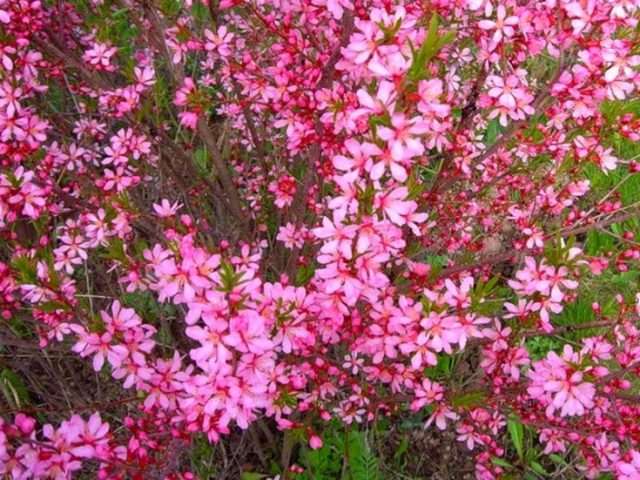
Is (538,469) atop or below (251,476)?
atop

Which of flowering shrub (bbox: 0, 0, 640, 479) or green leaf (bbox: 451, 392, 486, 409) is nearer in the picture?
flowering shrub (bbox: 0, 0, 640, 479)

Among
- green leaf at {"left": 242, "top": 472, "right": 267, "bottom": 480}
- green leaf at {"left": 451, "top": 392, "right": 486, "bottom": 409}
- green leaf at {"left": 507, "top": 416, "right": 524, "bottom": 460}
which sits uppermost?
green leaf at {"left": 451, "top": 392, "right": 486, "bottom": 409}

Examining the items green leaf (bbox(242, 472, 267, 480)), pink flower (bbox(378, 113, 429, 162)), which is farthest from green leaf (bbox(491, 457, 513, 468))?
pink flower (bbox(378, 113, 429, 162))

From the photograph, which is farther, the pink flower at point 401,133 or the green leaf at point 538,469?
the green leaf at point 538,469

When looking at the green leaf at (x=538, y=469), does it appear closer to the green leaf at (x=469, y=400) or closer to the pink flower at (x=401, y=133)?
the green leaf at (x=469, y=400)

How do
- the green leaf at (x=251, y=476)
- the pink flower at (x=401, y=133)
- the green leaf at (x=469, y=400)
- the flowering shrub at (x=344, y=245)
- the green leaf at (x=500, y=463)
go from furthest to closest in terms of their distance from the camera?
1. the green leaf at (x=500, y=463)
2. the green leaf at (x=251, y=476)
3. the green leaf at (x=469, y=400)
4. the flowering shrub at (x=344, y=245)
5. the pink flower at (x=401, y=133)

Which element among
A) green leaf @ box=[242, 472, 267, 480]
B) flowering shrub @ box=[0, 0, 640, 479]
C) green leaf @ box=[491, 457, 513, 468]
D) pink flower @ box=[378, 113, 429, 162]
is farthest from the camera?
green leaf @ box=[491, 457, 513, 468]

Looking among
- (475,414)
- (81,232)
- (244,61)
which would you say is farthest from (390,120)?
(81,232)

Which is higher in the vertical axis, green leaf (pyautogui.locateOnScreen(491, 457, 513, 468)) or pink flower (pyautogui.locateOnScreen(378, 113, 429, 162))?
pink flower (pyautogui.locateOnScreen(378, 113, 429, 162))

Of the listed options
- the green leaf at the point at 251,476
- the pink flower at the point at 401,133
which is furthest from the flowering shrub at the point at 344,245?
the green leaf at the point at 251,476

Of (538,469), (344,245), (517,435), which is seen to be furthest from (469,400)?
(538,469)

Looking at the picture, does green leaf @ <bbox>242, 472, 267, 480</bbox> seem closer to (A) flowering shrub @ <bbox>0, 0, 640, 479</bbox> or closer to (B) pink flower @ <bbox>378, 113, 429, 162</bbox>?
(A) flowering shrub @ <bbox>0, 0, 640, 479</bbox>

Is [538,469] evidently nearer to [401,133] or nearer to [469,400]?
[469,400]
